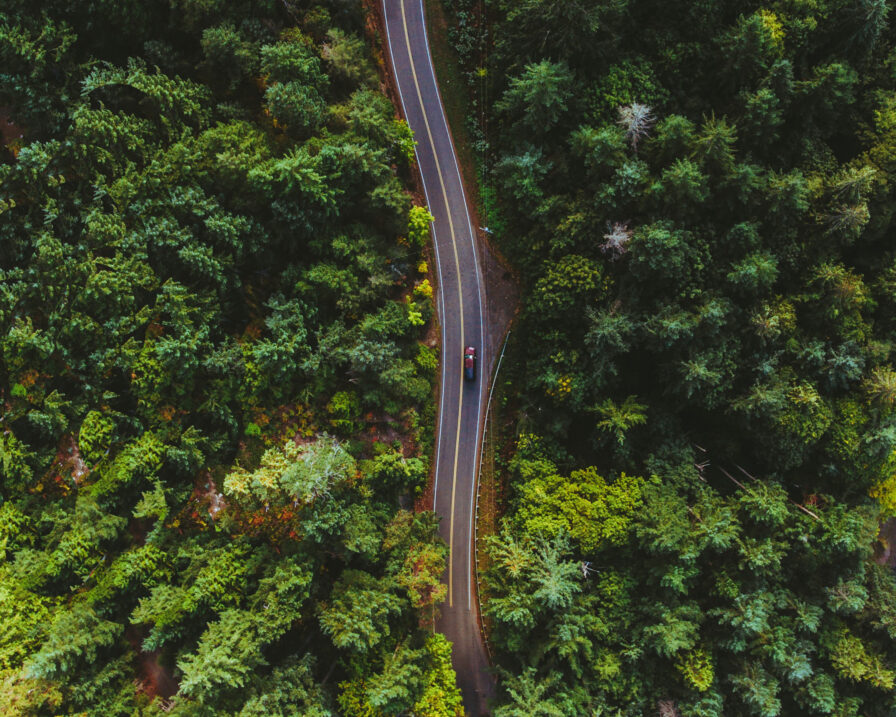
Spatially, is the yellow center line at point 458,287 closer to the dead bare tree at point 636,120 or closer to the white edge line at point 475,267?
the white edge line at point 475,267

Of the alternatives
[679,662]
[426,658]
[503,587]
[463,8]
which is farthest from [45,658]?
[463,8]

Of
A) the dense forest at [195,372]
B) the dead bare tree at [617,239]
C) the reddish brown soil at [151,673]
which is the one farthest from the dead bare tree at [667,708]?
the reddish brown soil at [151,673]

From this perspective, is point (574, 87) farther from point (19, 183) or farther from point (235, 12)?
point (19, 183)

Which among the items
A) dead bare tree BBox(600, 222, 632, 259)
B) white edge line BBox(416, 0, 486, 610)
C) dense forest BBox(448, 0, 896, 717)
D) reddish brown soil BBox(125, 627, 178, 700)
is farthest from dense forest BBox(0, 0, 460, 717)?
dead bare tree BBox(600, 222, 632, 259)

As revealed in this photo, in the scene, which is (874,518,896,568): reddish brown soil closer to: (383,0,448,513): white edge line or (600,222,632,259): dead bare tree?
(600,222,632,259): dead bare tree

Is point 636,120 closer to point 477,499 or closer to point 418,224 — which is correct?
point 418,224
